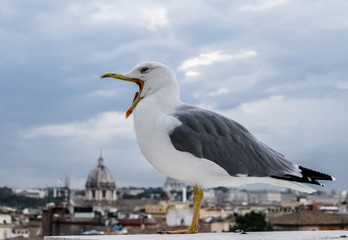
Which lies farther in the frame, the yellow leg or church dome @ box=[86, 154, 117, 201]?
church dome @ box=[86, 154, 117, 201]

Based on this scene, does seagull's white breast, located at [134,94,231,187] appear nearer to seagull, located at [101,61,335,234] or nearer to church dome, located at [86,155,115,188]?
seagull, located at [101,61,335,234]

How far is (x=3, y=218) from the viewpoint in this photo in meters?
33.3

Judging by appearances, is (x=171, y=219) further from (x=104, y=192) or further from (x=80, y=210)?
(x=104, y=192)

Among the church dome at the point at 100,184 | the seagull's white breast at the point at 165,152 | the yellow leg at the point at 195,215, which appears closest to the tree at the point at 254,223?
the yellow leg at the point at 195,215

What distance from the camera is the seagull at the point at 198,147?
261 centimetres

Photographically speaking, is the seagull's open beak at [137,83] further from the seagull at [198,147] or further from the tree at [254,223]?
the tree at [254,223]

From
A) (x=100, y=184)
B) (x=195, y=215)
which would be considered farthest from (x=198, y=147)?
(x=100, y=184)

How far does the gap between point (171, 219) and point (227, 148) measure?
103ft

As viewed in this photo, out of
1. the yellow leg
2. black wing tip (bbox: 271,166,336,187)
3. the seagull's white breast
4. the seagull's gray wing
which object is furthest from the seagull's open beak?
black wing tip (bbox: 271,166,336,187)

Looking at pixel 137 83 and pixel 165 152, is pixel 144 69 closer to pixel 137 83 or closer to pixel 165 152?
pixel 137 83

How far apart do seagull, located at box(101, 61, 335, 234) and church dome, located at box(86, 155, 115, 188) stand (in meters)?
66.2

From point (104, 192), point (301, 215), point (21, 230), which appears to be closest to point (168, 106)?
point (301, 215)

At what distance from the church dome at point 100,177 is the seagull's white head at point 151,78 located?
217 feet

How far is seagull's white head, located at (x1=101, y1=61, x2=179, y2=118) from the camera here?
279 centimetres
